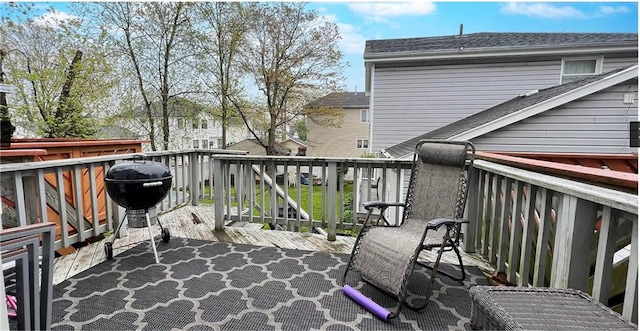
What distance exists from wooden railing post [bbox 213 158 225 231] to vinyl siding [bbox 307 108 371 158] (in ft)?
53.8

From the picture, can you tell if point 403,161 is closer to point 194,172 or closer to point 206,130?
point 194,172

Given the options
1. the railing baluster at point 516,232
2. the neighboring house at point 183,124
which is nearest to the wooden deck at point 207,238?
the railing baluster at point 516,232

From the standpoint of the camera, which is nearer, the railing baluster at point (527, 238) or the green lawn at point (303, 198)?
the railing baluster at point (527, 238)

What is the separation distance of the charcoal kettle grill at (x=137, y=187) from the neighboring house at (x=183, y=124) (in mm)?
9827

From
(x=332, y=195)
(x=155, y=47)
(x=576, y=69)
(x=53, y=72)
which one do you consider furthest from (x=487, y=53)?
(x=155, y=47)

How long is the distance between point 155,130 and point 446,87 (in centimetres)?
1034

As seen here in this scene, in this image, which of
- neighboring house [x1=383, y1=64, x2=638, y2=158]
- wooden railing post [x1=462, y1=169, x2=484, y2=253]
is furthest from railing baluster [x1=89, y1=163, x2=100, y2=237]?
neighboring house [x1=383, y1=64, x2=638, y2=158]

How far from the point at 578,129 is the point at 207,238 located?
19.8 feet

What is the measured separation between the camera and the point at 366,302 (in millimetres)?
2168

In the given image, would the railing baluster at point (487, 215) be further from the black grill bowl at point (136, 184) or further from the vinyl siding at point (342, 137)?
the vinyl siding at point (342, 137)

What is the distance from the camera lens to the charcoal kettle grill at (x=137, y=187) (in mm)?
2746

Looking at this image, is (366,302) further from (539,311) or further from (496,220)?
(496,220)

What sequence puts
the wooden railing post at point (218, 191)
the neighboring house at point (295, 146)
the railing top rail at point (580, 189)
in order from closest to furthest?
the railing top rail at point (580, 189) → the wooden railing post at point (218, 191) → the neighboring house at point (295, 146)

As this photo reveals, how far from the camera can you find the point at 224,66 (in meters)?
12.4
